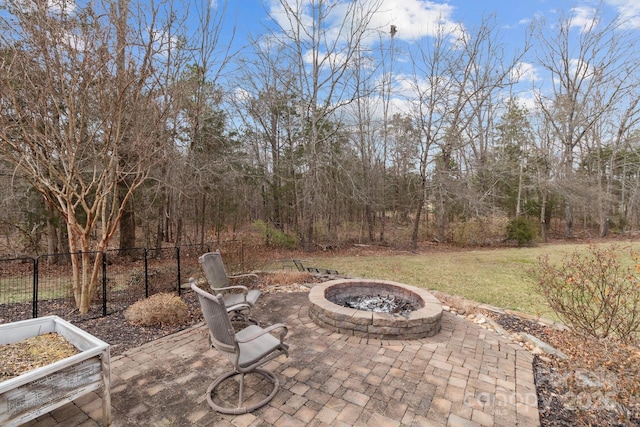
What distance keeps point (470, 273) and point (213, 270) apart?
6823mm

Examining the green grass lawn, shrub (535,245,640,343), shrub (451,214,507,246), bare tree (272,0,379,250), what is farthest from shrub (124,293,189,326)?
shrub (451,214,507,246)

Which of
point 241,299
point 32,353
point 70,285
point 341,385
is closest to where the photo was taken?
point 32,353

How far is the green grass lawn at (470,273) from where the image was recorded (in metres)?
5.72

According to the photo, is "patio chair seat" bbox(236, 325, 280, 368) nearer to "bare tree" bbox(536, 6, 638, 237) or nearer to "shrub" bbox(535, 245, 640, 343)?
"shrub" bbox(535, 245, 640, 343)

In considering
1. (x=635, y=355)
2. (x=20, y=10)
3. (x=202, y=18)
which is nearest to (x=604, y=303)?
(x=635, y=355)

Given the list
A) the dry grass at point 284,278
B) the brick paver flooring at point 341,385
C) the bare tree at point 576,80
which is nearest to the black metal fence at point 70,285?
the dry grass at point 284,278

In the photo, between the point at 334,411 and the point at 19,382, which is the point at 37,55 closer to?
the point at 19,382

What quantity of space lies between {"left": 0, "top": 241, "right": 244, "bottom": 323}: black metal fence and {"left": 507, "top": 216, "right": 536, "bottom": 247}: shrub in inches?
501

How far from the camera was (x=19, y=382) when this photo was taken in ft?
5.65

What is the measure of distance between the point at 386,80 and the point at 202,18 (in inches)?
320

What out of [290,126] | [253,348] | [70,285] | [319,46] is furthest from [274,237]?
[253,348]

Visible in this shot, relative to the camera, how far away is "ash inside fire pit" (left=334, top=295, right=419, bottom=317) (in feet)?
14.5

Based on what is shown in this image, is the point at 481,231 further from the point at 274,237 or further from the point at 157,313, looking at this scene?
the point at 157,313

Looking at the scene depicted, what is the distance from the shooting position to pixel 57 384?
1.90 metres
